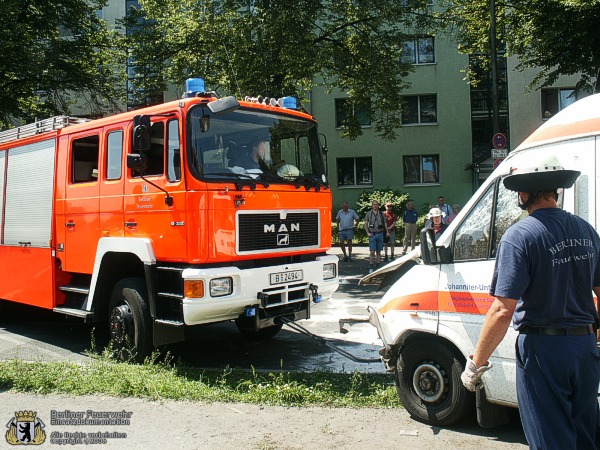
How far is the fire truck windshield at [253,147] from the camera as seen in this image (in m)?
6.30

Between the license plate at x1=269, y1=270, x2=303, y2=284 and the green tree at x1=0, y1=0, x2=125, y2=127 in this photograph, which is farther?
the green tree at x1=0, y1=0, x2=125, y2=127

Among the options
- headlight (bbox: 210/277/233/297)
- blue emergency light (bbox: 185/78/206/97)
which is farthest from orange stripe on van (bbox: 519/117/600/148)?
blue emergency light (bbox: 185/78/206/97)

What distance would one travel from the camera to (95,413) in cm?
523

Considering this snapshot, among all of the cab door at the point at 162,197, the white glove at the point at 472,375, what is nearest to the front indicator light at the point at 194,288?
the cab door at the point at 162,197

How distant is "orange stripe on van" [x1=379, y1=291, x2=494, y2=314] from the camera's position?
14.1ft

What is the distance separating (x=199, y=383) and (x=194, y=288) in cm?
94

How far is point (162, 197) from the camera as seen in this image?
252 inches

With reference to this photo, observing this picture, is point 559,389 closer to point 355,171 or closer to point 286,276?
point 286,276

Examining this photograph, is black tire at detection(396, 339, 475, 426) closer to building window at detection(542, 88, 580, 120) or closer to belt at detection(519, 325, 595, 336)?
belt at detection(519, 325, 595, 336)

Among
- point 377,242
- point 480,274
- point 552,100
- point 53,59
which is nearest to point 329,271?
point 480,274

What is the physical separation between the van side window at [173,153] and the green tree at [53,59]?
12.0m

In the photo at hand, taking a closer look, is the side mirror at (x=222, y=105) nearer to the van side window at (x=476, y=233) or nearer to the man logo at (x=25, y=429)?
the van side window at (x=476, y=233)

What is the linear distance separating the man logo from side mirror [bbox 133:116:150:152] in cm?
278

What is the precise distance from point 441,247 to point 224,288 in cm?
254
